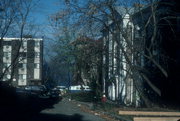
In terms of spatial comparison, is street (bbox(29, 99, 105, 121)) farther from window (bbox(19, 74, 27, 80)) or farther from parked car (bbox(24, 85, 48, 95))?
window (bbox(19, 74, 27, 80))

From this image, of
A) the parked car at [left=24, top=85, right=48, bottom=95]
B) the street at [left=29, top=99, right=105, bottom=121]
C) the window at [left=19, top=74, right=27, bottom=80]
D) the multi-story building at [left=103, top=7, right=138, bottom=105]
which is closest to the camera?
the street at [left=29, top=99, right=105, bottom=121]

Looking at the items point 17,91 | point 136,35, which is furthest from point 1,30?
point 136,35

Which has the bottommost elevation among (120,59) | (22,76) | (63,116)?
(63,116)

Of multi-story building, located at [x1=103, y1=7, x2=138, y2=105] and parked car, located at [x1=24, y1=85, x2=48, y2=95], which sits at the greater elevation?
multi-story building, located at [x1=103, y1=7, x2=138, y2=105]

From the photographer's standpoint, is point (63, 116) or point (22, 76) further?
point (22, 76)

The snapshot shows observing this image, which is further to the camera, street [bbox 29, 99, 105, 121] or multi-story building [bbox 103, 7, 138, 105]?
multi-story building [bbox 103, 7, 138, 105]

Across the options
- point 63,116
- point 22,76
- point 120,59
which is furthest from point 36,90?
point 22,76

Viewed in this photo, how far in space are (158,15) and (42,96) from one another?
1001 inches

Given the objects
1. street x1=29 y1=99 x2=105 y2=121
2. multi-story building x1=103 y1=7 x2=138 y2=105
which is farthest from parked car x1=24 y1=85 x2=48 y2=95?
street x1=29 y1=99 x2=105 y2=121

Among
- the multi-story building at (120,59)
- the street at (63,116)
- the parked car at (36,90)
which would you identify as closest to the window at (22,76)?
the parked car at (36,90)

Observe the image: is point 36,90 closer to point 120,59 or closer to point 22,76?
point 120,59

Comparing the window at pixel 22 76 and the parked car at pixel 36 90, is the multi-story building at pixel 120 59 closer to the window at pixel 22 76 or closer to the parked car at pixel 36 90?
the parked car at pixel 36 90

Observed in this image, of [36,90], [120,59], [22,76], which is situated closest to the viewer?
[120,59]

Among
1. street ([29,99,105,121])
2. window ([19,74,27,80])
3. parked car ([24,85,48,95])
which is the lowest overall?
street ([29,99,105,121])
